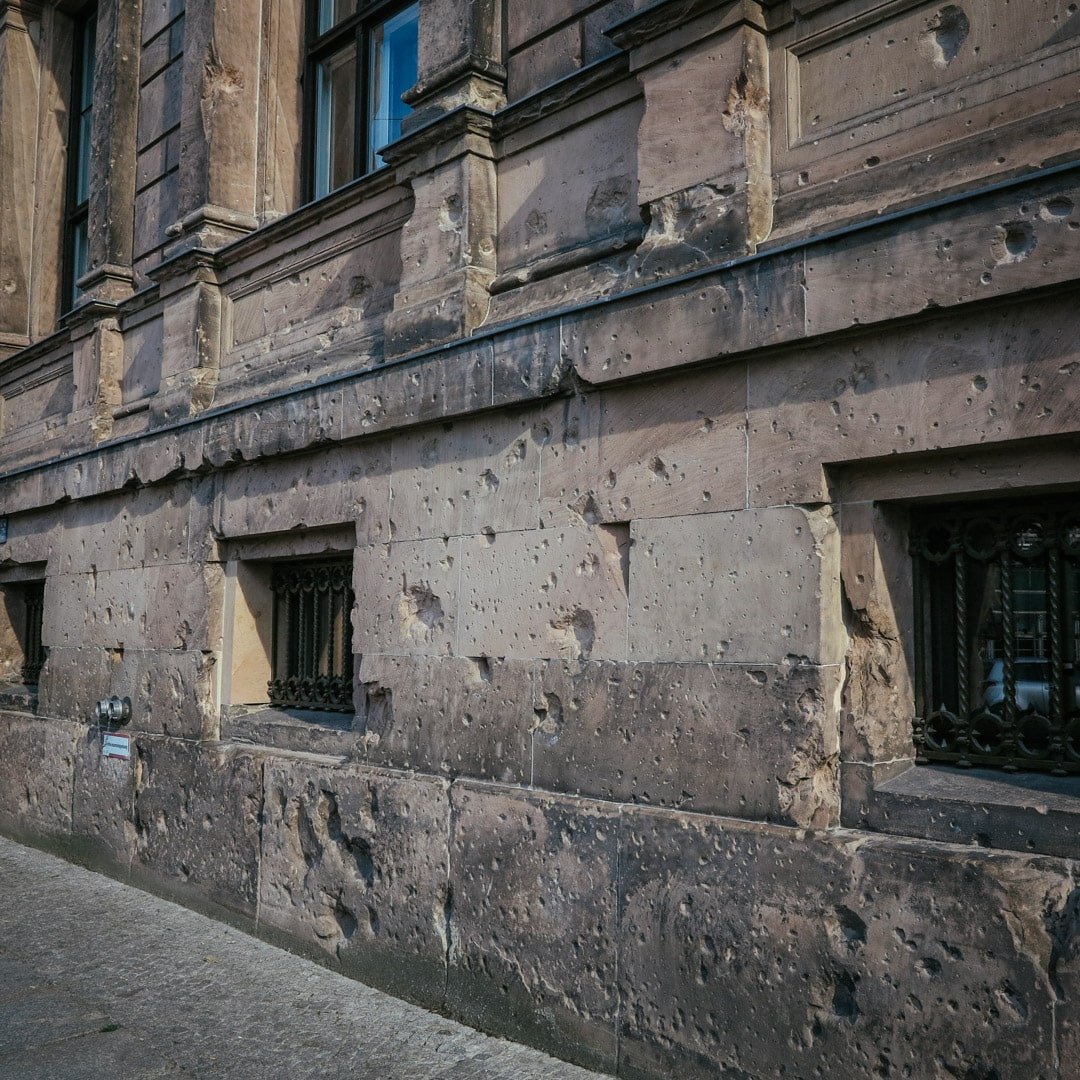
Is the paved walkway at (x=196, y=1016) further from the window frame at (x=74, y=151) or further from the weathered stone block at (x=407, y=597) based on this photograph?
the window frame at (x=74, y=151)

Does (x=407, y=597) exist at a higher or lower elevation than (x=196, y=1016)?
higher

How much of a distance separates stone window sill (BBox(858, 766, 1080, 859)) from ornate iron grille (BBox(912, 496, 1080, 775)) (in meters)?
0.08

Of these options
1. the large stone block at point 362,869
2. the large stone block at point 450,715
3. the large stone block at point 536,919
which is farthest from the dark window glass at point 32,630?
the large stone block at point 536,919

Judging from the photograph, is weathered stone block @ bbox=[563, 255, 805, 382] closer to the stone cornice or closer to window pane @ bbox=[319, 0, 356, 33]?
the stone cornice

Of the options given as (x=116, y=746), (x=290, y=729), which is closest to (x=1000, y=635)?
(x=290, y=729)

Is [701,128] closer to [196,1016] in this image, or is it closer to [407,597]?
[407,597]

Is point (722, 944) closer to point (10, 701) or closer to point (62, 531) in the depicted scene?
point (62, 531)

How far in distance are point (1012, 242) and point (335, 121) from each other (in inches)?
183

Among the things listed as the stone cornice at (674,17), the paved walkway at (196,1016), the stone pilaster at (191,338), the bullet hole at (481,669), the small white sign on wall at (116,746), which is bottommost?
the paved walkway at (196,1016)

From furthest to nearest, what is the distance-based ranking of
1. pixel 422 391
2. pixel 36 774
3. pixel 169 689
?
pixel 36 774
pixel 169 689
pixel 422 391

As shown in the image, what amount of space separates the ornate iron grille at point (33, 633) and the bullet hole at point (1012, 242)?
747 centimetres

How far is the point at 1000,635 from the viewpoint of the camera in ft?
11.3

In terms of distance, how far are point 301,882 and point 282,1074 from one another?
52.0 inches

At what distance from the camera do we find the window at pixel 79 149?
9.53m
